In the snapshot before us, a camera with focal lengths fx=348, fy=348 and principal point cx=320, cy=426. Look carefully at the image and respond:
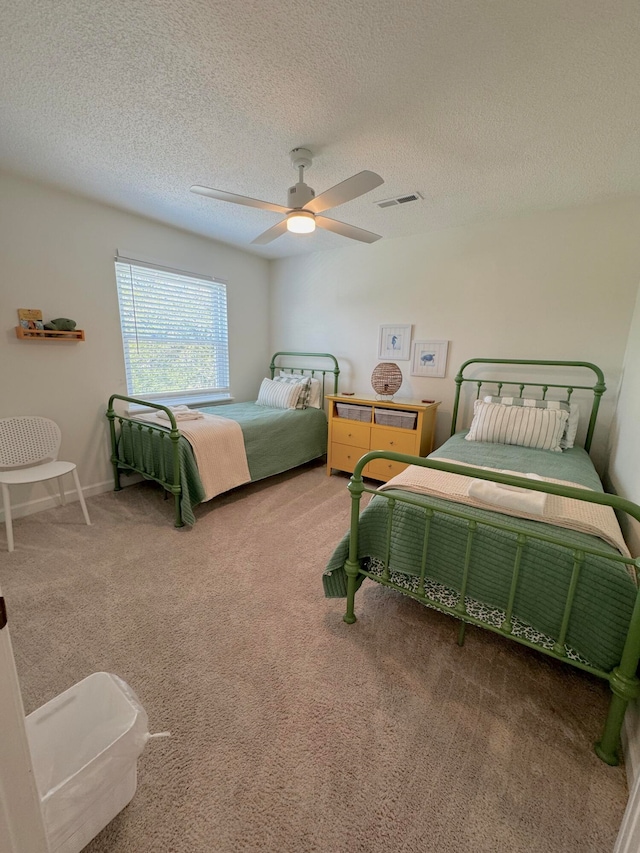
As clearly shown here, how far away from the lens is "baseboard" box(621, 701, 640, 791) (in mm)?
1064

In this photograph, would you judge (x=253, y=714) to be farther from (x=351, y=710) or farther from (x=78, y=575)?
(x=78, y=575)

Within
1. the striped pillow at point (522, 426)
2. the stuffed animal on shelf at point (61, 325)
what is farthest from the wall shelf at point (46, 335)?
the striped pillow at point (522, 426)

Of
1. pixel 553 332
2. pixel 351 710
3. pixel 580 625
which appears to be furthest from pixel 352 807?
pixel 553 332

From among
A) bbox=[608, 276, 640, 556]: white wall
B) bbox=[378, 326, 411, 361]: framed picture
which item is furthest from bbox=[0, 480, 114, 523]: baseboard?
bbox=[608, 276, 640, 556]: white wall

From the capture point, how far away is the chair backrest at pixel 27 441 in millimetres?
2434

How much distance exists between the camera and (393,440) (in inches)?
125

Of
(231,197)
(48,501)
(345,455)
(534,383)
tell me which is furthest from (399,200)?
(48,501)

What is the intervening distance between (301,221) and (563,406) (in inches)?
90.9

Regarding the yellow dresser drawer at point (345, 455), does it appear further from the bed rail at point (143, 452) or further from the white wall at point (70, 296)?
the white wall at point (70, 296)

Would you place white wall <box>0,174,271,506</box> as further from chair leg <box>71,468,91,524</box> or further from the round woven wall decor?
the round woven wall decor

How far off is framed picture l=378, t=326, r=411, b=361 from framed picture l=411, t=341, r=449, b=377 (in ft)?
0.31

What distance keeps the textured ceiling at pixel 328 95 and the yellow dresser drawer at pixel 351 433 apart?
6.17 ft

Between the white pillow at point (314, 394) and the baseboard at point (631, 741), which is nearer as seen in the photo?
the baseboard at point (631, 741)

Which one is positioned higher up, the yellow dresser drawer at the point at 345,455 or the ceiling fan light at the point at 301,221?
the ceiling fan light at the point at 301,221
